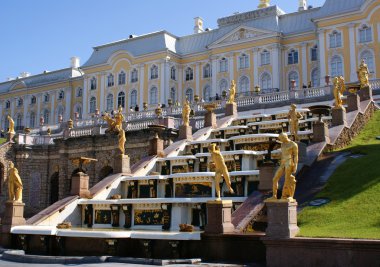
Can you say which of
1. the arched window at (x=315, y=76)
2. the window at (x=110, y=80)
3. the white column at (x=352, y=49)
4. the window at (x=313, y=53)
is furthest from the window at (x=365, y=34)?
the window at (x=110, y=80)

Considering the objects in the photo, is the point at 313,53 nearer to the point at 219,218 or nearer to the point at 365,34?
the point at 365,34

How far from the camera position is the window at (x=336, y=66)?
2328 inches

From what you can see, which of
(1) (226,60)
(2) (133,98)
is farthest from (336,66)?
(2) (133,98)

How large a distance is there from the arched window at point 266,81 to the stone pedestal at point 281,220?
171 ft

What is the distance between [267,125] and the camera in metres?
28.5

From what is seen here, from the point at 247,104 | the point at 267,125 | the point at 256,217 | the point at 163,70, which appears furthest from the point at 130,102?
the point at 256,217

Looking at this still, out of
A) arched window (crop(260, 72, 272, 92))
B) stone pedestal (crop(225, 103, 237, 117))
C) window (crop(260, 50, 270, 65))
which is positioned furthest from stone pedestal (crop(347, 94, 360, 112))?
window (crop(260, 50, 270, 65))

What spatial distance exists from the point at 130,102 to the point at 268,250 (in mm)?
62566

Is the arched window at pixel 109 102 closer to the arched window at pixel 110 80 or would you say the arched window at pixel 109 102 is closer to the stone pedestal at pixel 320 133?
the arched window at pixel 110 80

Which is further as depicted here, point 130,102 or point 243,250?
point 130,102

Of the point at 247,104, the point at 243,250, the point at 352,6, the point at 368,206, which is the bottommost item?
the point at 243,250

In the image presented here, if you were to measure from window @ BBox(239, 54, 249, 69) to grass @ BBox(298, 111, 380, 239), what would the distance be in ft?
155

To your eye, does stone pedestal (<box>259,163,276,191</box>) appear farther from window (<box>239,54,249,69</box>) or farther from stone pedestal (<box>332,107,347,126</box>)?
window (<box>239,54,249,69</box>)

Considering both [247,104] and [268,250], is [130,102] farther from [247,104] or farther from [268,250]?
[268,250]
